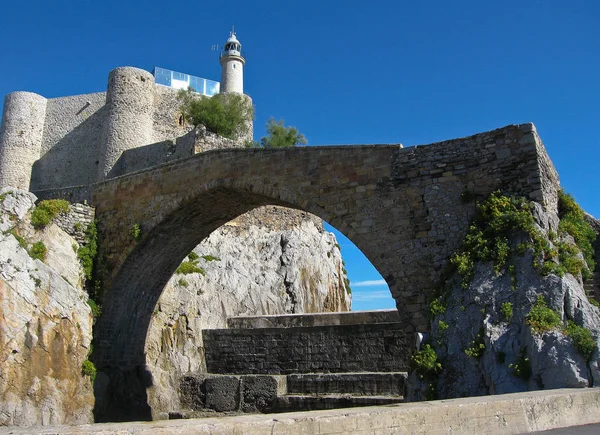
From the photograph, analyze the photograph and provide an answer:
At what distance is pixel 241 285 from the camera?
703 inches

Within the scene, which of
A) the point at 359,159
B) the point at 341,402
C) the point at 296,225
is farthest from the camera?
the point at 296,225

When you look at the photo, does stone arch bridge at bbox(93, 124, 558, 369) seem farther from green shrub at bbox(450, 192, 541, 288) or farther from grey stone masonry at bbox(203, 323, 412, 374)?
grey stone masonry at bbox(203, 323, 412, 374)

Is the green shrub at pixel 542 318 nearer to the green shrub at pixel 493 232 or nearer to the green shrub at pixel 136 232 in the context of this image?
the green shrub at pixel 493 232

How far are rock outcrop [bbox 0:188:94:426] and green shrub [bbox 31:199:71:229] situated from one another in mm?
148

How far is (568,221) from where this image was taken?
9383 millimetres

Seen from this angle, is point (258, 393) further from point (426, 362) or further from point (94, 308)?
point (426, 362)

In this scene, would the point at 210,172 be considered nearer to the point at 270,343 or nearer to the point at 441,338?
the point at 270,343

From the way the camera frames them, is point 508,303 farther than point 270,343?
No

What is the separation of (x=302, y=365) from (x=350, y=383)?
80.3 inches

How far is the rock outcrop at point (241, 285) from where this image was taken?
49.5 feet

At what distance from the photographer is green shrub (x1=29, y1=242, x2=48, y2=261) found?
482 inches

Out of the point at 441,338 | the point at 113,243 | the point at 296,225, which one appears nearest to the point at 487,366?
the point at 441,338

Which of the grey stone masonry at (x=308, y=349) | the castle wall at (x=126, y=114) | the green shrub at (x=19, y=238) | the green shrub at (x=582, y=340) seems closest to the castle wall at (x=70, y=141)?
the castle wall at (x=126, y=114)

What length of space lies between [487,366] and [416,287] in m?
1.88
